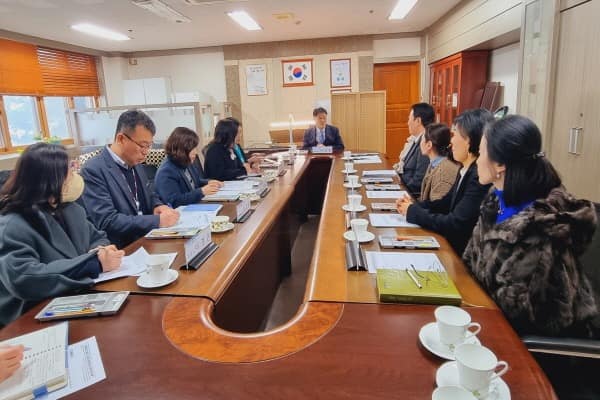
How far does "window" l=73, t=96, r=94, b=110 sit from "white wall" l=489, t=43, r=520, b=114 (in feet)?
22.1

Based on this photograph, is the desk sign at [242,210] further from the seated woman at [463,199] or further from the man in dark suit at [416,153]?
the man in dark suit at [416,153]

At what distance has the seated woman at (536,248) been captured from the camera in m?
1.14

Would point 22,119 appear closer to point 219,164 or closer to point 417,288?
point 219,164

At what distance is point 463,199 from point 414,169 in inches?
58.8

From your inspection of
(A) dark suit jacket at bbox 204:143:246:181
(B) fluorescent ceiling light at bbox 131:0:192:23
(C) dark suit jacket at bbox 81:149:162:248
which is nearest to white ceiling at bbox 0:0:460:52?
(B) fluorescent ceiling light at bbox 131:0:192:23

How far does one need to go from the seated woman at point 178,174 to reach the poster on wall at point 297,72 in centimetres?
517

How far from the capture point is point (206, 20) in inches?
202

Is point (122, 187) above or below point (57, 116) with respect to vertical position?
below

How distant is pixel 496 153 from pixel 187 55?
7354mm

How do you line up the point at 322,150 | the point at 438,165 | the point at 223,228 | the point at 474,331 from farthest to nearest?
the point at 322,150
the point at 438,165
the point at 223,228
the point at 474,331

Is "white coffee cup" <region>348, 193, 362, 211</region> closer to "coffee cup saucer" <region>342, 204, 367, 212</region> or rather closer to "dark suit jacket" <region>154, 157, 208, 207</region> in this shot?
"coffee cup saucer" <region>342, 204, 367, 212</region>

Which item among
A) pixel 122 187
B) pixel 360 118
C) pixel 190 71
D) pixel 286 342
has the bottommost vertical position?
pixel 286 342

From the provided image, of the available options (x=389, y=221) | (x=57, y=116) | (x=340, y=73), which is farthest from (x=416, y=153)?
(x=57, y=116)

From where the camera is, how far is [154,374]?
851 mm
